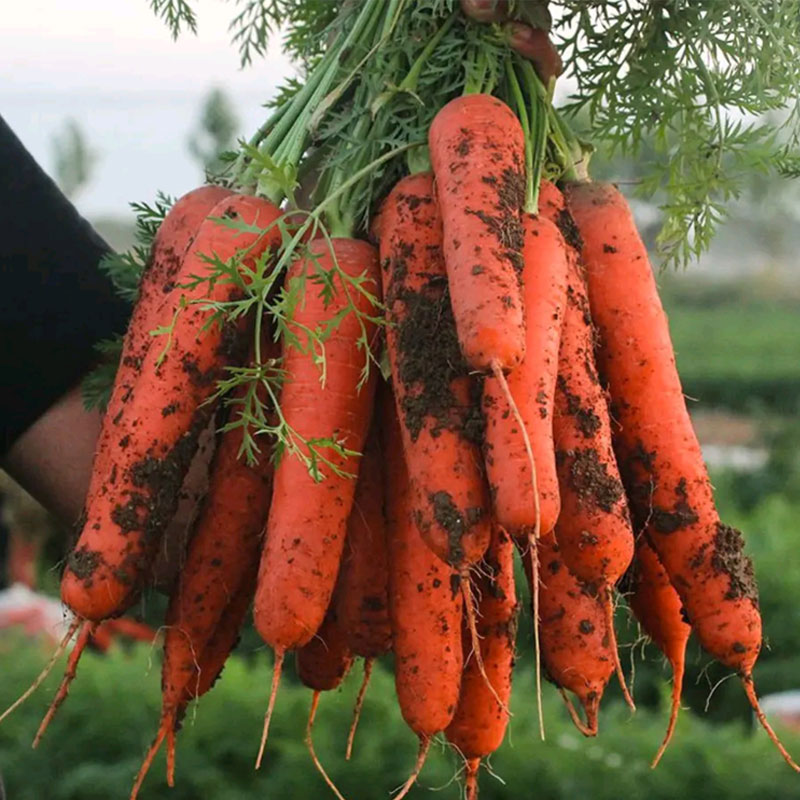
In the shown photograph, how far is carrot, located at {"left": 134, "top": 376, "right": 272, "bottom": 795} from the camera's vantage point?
126 cm

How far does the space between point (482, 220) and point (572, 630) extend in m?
0.44

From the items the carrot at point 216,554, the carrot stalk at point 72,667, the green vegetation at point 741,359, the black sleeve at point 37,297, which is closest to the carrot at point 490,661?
the carrot at point 216,554

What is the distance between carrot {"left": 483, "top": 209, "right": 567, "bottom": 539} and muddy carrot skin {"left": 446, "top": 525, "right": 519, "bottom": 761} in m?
0.10

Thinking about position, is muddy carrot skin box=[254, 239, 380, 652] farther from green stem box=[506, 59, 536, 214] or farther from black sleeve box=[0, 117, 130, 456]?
black sleeve box=[0, 117, 130, 456]

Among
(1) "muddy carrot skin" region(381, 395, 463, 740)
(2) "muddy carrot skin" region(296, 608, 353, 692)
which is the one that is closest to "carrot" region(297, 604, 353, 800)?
(2) "muddy carrot skin" region(296, 608, 353, 692)

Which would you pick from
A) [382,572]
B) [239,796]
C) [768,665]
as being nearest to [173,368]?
[382,572]

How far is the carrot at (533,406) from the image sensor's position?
3.41 ft

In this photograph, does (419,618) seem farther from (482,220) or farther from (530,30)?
(530,30)

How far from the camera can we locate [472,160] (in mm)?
1144

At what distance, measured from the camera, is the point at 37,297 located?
147 cm

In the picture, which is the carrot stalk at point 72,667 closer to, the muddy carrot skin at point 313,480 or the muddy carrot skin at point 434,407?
the muddy carrot skin at point 313,480

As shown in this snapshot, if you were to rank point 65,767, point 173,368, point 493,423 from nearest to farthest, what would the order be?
point 493,423 → point 173,368 → point 65,767

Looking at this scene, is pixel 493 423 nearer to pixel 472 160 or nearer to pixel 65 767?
pixel 472 160

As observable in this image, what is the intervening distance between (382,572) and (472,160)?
439mm
